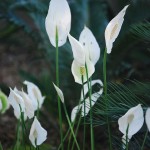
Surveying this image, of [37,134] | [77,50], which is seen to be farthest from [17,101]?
[77,50]

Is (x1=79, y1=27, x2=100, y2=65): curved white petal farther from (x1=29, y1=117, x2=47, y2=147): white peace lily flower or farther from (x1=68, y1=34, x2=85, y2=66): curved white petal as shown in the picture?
(x1=29, y1=117, x2=47, y2=147): white peace lily flower

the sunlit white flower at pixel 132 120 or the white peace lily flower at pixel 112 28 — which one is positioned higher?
the white peace lily flower at pixel 112 28

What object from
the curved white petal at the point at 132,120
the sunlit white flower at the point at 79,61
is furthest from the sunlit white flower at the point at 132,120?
the sunlit white flower at the point at 79,61

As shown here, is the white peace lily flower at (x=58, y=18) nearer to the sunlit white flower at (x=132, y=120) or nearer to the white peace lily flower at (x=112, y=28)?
the white peace lily flower at (x=112, y=28)

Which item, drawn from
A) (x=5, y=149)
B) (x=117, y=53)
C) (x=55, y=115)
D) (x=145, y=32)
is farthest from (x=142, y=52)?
(x=145, y=32)

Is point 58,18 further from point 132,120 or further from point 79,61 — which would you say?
point 132,120

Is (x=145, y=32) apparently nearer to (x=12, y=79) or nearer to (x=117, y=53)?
(x=117, y=53)
